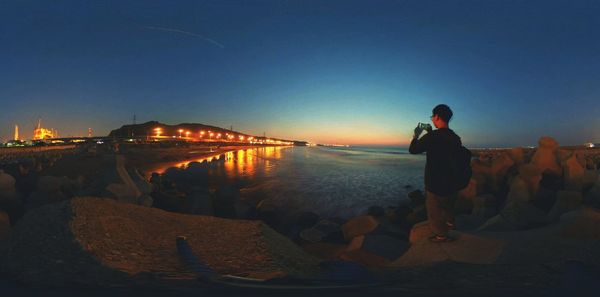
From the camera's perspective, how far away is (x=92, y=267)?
11.0 feet

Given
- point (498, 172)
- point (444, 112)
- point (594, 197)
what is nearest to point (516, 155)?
point (498, 172)

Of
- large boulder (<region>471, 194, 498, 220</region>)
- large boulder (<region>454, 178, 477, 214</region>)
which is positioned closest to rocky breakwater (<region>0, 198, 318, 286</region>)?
large boulder (<region>471, 194, 498, 220</region>)

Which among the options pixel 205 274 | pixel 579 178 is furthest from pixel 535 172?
pixel 205 274

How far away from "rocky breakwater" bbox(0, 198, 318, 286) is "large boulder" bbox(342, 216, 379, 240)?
309 centimetres

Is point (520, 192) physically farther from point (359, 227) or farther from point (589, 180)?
point (359, 227)

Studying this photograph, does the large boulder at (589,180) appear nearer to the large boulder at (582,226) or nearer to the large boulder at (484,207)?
the large boulder at (484,207)

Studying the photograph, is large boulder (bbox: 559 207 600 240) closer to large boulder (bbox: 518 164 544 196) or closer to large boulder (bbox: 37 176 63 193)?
large boulder (bbox: 518 164 544 196)

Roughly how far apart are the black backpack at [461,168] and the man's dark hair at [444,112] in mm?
494

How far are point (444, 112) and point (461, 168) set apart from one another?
0.88m

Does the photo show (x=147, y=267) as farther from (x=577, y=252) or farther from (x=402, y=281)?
(x=577, y=252)

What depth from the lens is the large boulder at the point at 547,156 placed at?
12.7 meters

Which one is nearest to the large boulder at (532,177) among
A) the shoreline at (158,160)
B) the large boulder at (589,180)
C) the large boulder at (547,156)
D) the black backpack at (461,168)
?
the large boulder at (589,180)

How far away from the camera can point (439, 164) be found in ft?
14.8

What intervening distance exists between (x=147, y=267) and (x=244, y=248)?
1468mm
